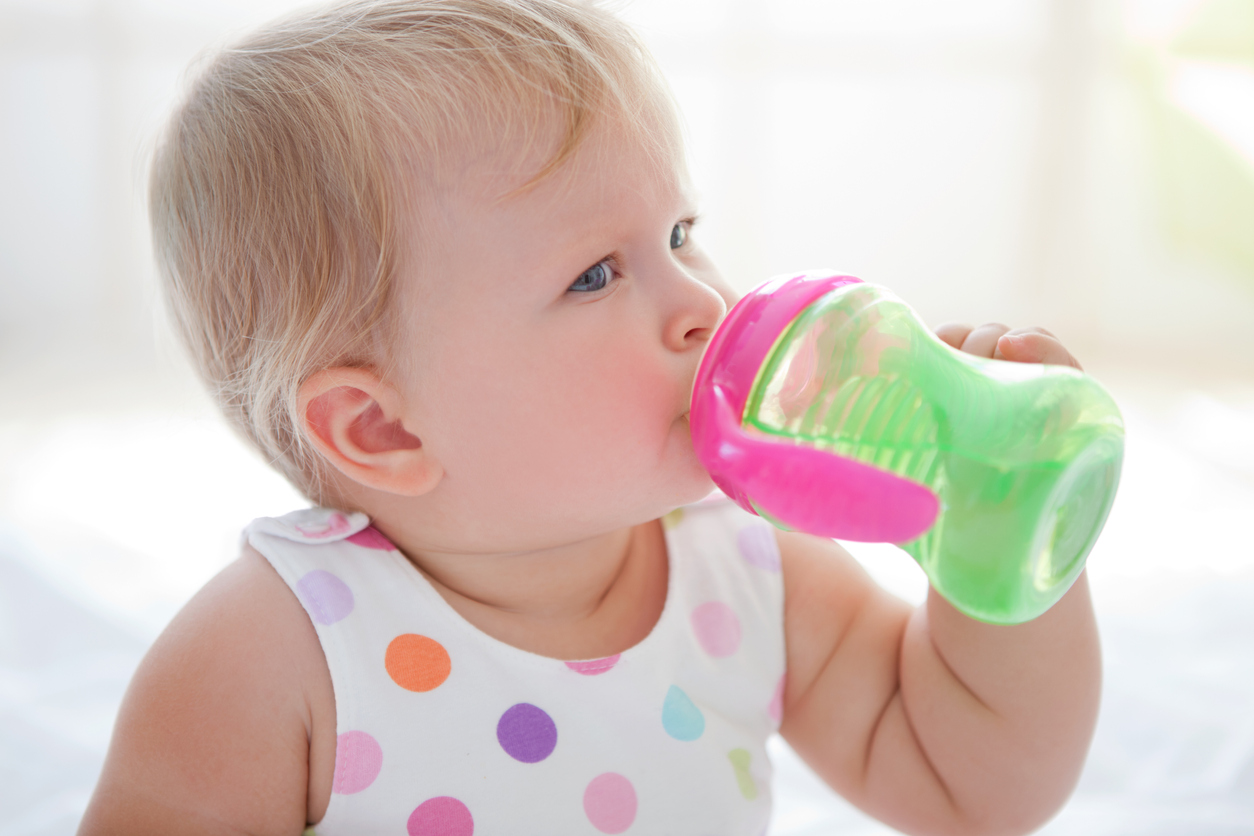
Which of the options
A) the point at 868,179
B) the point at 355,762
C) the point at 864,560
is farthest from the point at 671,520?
the point at 868,179

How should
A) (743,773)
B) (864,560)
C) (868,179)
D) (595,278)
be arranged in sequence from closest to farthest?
(595,278), (743,773), (864,560), (868,179)

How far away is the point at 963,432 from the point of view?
600 millimetres

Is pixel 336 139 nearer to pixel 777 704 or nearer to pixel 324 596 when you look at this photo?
pixel 324 596

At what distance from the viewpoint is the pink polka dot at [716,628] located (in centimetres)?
84

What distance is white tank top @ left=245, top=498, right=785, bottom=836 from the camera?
73 cm

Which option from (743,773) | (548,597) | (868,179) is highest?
(548,597)

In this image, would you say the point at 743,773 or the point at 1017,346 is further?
the point at 743,773

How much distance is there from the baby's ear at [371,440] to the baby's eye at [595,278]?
140mm

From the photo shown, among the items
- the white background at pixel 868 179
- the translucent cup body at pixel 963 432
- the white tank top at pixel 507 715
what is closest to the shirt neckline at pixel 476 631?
the white tank top at pixel 507 715

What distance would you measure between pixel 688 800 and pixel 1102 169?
282cm

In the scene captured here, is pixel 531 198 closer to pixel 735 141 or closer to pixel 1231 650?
pixel 1231 650

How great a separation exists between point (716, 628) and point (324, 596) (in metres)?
0.29

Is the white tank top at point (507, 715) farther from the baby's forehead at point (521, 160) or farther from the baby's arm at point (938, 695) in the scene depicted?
the baby's forehead at point (521, 160)

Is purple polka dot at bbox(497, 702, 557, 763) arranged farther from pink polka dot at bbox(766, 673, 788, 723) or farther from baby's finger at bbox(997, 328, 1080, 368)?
baby's finger at bbox(997, 328, 1080, 368)
